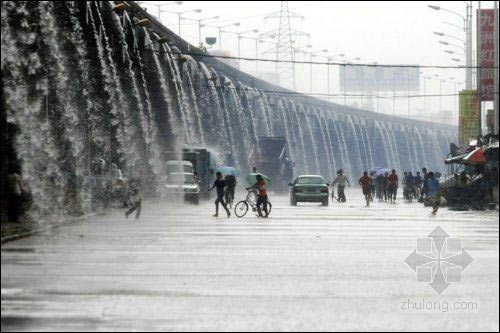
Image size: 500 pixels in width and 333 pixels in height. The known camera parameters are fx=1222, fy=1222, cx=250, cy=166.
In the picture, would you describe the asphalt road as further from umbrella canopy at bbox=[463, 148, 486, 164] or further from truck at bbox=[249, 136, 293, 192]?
truck at bbox=[249, 136, 293, 192]

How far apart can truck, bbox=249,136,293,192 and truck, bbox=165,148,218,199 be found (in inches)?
865

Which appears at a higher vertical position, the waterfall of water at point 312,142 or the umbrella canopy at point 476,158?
the waterfall of water at point 312,142

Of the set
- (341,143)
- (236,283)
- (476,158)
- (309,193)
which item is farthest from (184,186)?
(341,143)

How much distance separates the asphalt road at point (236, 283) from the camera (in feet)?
41.2

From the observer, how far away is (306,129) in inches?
6836

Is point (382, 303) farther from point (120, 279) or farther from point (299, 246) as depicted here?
point (299, 246)

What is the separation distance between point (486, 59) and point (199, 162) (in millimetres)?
16150

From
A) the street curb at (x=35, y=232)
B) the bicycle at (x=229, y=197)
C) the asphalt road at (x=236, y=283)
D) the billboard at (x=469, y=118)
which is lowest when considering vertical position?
the asphalt road at (x=236, y=283)

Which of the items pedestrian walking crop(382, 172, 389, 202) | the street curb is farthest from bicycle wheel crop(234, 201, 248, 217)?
pedestrian walking crop(382, 172, 389, 202)

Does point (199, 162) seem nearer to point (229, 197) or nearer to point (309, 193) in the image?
point (309, 193)

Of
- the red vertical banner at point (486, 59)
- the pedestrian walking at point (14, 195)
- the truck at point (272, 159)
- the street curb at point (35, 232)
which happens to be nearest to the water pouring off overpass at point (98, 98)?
the pedestrian walking at point (14, 195)

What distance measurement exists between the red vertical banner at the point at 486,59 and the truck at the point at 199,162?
15094mm

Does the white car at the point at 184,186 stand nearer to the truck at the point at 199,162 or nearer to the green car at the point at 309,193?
the truck at the point at 199,162

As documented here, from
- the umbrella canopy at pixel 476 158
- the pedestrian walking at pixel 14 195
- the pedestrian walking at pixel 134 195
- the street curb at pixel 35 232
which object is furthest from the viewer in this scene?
the umbrella canopy at pixel 476 158
